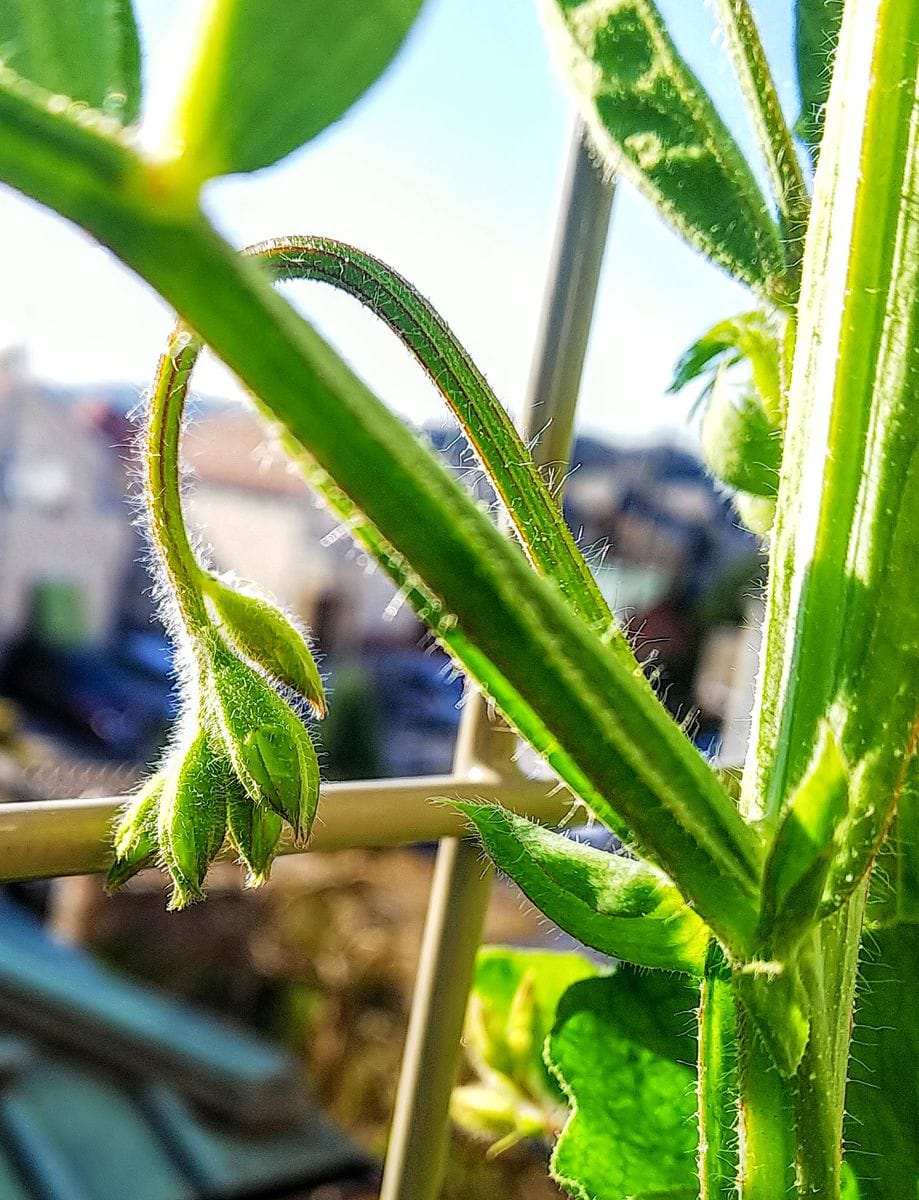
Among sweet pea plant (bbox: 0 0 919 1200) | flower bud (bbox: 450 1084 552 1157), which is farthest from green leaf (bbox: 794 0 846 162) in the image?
flower bud (bbox: 450 1084 552 1157)

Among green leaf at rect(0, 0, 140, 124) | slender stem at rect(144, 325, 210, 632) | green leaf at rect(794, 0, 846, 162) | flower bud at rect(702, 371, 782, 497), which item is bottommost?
slender stem at rect(144, 325, 210, 632)

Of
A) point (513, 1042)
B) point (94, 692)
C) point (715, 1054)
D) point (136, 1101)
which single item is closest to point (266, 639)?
point (715, 1054)

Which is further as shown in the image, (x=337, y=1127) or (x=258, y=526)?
(x=258, y=526)

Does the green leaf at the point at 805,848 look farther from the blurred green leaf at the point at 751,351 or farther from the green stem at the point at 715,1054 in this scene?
the blurred green leaf at the point at 751,351

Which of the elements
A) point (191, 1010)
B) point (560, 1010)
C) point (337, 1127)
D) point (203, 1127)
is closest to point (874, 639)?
point (560, 1010)

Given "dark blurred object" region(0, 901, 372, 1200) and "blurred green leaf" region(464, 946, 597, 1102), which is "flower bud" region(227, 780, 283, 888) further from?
"dark blurred object" region(0, 901, 372, 1200)

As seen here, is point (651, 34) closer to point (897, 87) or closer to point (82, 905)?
point (897, 87)
